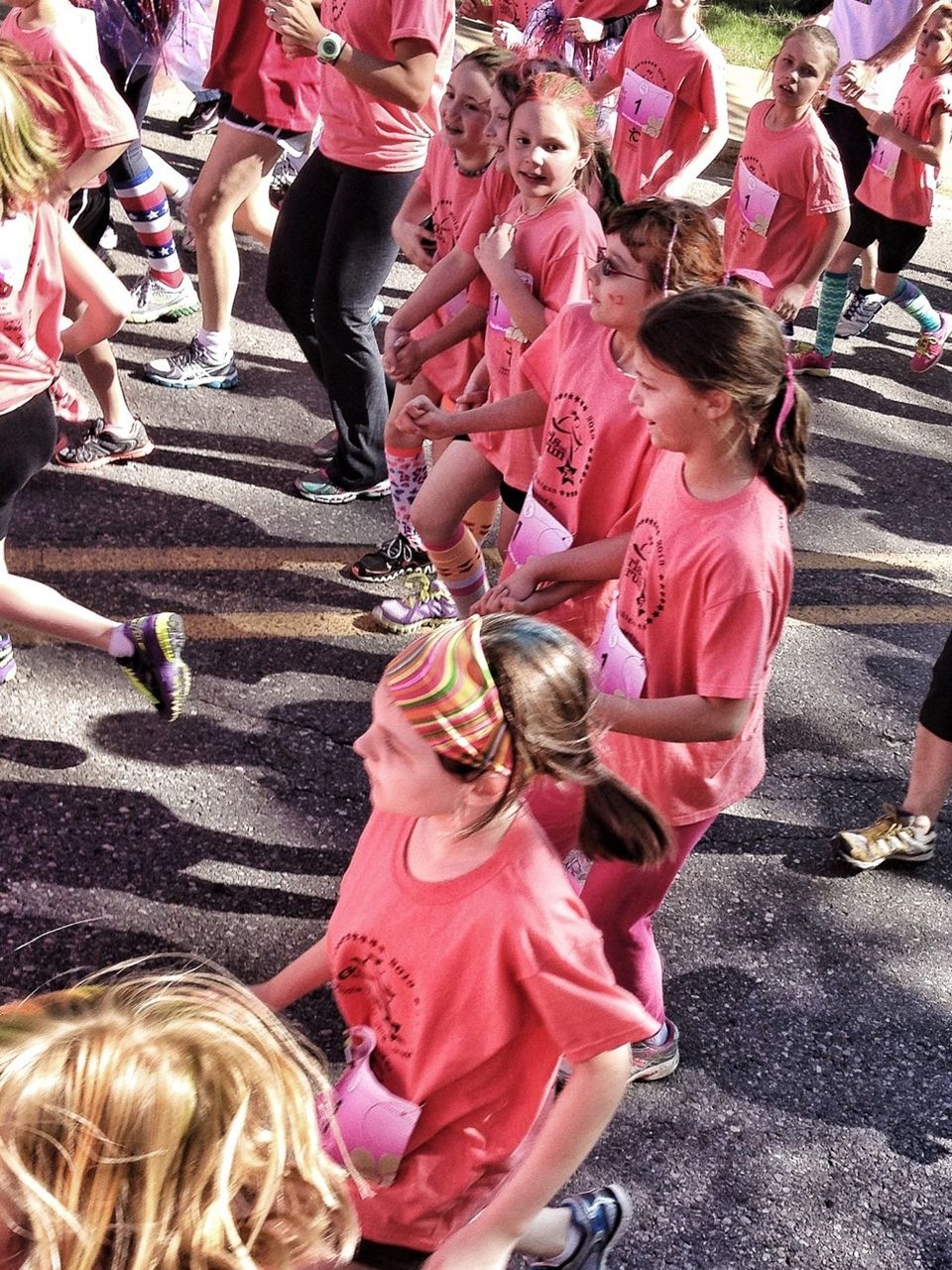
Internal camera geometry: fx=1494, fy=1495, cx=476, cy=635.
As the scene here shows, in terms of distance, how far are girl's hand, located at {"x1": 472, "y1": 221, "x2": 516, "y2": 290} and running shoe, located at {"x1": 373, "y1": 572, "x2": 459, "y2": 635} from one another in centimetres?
116

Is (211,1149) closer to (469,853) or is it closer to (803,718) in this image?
(469,853)

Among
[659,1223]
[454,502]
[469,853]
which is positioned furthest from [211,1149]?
[454,502]

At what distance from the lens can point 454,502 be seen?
13.1 ft

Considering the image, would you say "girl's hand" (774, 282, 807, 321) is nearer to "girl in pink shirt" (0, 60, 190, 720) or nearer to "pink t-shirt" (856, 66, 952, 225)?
"pink t-shirt" (856, 66, 952, 225)

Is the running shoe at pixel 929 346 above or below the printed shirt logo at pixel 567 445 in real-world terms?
below

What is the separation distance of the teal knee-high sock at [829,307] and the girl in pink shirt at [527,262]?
370 cm

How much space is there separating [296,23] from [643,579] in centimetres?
247

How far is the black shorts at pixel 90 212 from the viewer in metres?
6.14

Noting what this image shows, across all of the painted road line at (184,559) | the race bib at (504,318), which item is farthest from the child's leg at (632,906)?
Answer: the painted road line at (184,559)

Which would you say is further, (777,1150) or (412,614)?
(412,614)

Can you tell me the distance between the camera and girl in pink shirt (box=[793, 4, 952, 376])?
704 cm

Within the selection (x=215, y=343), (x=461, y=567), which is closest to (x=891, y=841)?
(x=461, y=567)

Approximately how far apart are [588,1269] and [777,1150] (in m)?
0.69

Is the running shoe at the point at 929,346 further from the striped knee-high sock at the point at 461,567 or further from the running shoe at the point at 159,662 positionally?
the running shoe at the point at 159,662
